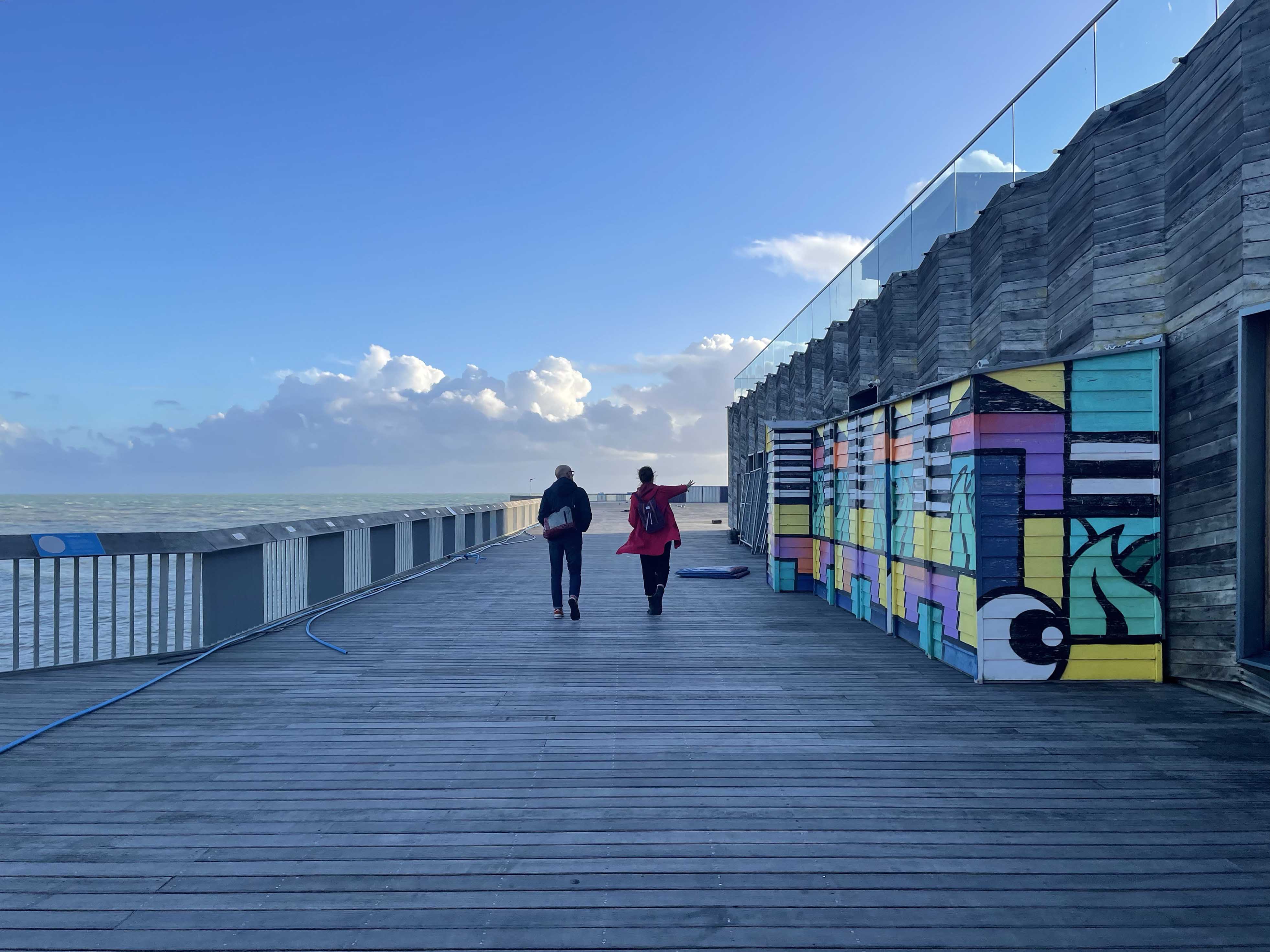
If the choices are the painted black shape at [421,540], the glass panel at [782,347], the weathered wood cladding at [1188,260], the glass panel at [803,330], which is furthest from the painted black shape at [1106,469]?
the glass panel at [782,347]

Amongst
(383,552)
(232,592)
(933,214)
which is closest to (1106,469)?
(933,214)

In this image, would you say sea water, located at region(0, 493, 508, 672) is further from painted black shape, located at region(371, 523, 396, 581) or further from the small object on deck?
the small object on deck

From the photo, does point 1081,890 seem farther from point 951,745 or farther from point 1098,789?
point 951,745

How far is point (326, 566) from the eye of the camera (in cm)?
964

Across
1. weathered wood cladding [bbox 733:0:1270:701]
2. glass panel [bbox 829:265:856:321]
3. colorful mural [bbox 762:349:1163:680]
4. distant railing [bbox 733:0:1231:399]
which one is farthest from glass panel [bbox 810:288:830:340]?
colorful mural [bbox 762:349:1163:680]

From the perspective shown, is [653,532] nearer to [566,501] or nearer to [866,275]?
[566,501]

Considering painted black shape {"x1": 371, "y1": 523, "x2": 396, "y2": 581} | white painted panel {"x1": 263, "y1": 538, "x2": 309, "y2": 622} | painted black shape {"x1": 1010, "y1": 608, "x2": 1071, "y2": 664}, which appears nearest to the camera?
painted black shape {"x1": 1010, "y1": 608, "x2": 1071, "y2": 664}

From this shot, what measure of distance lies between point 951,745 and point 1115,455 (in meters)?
2.85

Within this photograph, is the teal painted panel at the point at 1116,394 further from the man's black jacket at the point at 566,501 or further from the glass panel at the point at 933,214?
the glass panel at the point at 933,214

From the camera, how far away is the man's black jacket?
852cm

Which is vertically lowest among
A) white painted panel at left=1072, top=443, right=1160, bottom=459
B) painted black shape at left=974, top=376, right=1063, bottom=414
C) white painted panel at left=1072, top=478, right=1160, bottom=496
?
white painted panel at left=1072, top=478, right=1160, bottom=496

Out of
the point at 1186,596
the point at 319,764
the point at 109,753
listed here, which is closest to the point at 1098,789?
the point at 1186,596

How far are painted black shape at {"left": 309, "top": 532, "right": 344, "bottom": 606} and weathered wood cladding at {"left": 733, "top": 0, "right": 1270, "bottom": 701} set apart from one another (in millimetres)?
8298

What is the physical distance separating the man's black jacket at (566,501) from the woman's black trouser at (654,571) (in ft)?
2.79
